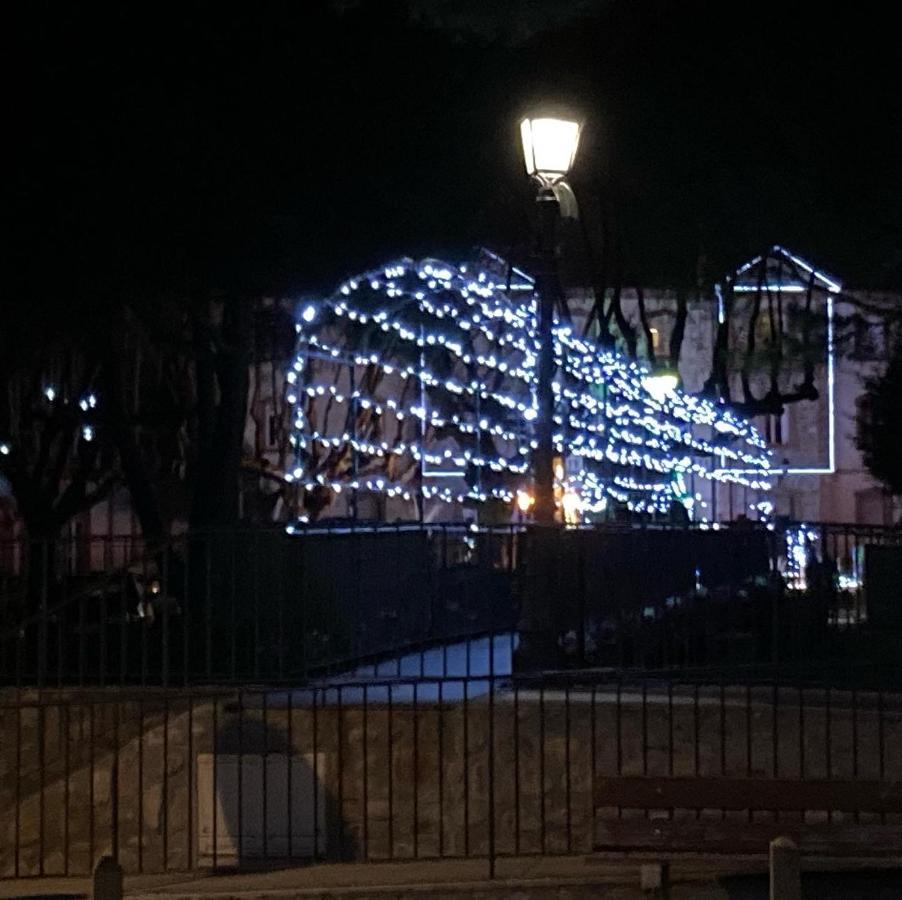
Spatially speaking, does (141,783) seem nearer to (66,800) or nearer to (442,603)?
(66,800)

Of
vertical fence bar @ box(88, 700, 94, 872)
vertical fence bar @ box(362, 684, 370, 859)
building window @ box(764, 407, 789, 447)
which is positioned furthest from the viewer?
building window @ box(764, 407, 789, 447)

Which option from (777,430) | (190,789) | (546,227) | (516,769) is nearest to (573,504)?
(546,227)

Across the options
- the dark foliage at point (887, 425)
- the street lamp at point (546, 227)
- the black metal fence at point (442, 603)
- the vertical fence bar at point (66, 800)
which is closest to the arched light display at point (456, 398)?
the black metal fence at point (442, 603)

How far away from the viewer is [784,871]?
310 inches

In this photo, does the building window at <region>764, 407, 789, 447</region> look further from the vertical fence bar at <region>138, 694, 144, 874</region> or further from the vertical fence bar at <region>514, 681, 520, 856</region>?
the vertical fence bar at <region>138, 694, 144, 874</region>

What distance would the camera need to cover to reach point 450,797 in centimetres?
1122

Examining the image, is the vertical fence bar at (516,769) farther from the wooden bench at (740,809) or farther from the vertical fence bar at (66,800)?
the vertical fence bar at (66,800)

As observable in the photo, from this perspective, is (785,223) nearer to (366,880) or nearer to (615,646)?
(615,646)

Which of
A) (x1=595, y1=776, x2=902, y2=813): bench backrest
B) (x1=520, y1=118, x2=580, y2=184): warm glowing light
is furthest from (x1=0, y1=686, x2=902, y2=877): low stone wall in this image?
(x1=520, y1=118, x2=580, y2=184): warm glowing light

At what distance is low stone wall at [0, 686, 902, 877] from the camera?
10891 mm

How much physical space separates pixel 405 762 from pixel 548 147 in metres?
4.44

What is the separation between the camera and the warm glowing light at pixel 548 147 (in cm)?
1273

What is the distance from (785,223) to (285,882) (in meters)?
17.5

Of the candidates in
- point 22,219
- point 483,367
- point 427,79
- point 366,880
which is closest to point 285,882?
point 366,880
